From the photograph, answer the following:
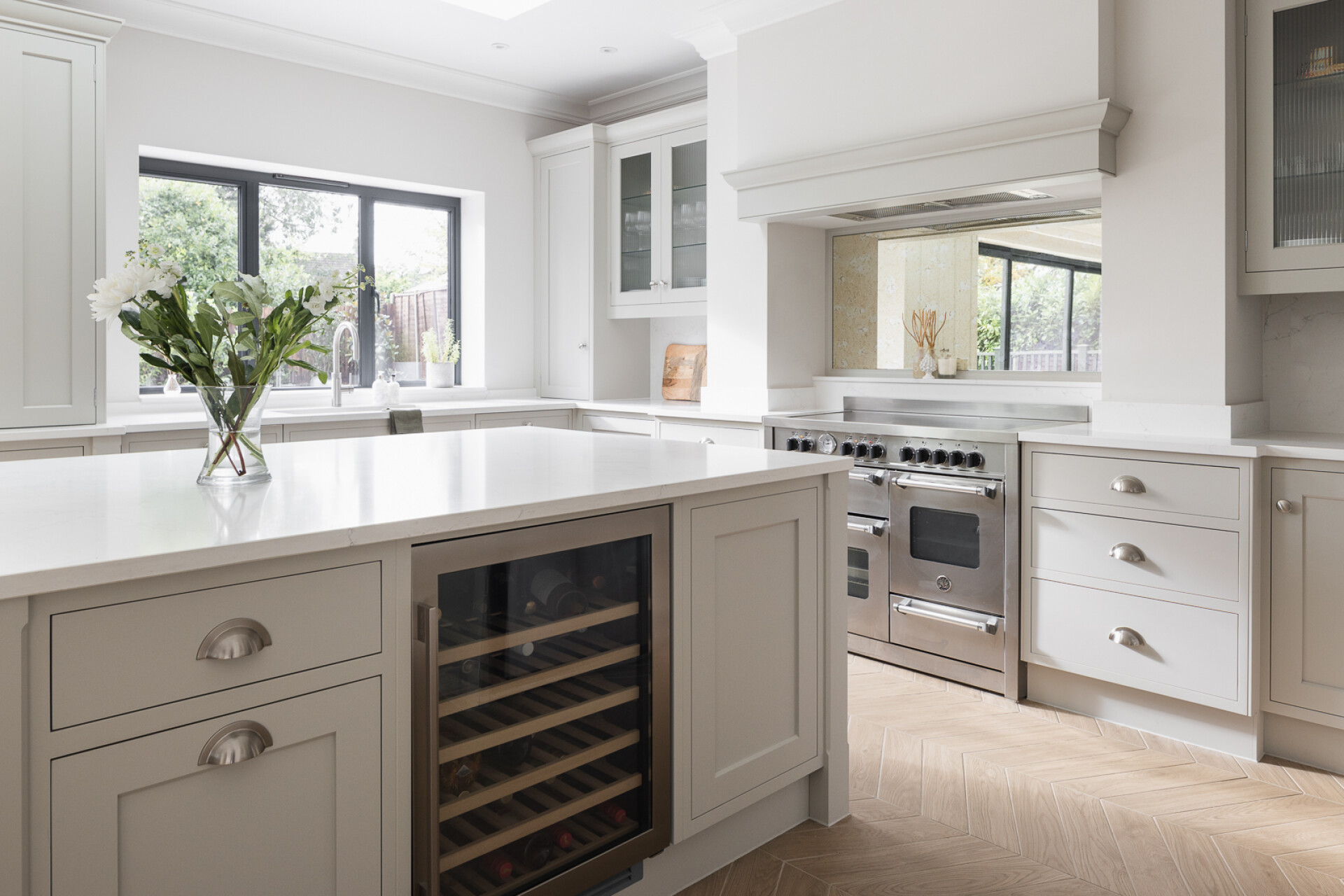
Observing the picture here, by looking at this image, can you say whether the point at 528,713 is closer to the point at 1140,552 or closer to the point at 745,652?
the point at 745,652

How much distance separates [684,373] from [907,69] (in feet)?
7.03

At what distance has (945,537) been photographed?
322 centimetres

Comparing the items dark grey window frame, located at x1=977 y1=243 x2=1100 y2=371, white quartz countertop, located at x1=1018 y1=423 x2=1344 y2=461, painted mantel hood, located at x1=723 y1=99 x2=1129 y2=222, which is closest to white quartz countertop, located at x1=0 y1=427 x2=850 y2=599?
white quartz countertop, located at x1=1018 y1=423 x2=1344 y2=461

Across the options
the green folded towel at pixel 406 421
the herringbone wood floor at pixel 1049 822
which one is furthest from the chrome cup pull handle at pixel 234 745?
the green folded towel at pixel 406 421

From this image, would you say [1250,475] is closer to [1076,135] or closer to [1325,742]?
[1325,742]

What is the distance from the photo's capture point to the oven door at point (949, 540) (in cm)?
307

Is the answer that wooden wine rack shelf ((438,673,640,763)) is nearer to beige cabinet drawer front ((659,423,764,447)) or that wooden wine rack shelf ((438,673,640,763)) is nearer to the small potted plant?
beige cabinet drawer front ((659,423,764,447))

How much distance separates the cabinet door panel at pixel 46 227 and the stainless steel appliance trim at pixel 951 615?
3188mm

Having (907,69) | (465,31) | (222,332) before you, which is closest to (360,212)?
(465,31)

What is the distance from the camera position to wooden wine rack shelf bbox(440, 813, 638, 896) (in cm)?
150

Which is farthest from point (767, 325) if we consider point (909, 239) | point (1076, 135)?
point (1076, 135)

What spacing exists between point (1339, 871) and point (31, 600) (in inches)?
103

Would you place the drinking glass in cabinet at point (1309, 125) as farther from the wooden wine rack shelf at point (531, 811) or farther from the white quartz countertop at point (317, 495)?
the wooden wine rack shelf at point (531, 811)

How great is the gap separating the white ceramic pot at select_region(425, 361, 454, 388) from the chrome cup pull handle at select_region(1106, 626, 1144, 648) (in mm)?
3733
